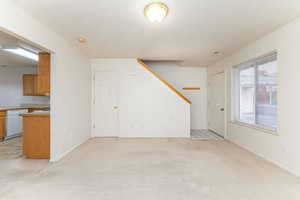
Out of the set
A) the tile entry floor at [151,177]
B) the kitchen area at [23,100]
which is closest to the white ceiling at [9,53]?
the kitchen area at [23,100]

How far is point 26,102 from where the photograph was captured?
598cm

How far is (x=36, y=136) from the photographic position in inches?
123

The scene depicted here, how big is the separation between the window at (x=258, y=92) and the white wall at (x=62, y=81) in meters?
4.10

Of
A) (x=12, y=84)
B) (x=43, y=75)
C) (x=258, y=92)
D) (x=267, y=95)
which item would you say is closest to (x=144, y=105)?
(x=43, y=75)

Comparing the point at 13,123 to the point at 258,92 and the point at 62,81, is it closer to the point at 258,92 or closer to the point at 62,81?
the point at 62,81

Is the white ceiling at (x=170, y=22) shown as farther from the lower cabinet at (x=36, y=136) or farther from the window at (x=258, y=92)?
the lower cabinet at (x=36, y=136)

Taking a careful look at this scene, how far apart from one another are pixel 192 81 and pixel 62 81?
170 inches

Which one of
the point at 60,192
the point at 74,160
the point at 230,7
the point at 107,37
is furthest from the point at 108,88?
the point at 230,7

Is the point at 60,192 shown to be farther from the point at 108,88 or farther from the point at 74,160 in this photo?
the point at 108,88

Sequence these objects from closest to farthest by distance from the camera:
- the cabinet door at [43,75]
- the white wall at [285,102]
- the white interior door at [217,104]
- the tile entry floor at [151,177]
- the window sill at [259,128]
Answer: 1. the tile entry floor at [151,177]
2. the white wall at [285,102]
3. the window sill at [259,128]
4. the cabinet door at [43,75]
5. the white interior door at [217,104]

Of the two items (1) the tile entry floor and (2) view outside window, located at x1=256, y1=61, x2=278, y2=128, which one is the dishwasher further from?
(2) view outside window, located at x1=256, y1=61, x2=278, y2=128

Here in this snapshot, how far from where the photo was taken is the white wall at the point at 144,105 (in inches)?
192

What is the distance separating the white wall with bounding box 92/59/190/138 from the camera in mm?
4867

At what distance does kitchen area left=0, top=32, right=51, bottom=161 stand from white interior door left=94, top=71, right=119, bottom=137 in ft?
4.71
